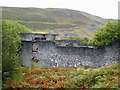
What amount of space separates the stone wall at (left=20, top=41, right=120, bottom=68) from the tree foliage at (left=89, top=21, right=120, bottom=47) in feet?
2.43

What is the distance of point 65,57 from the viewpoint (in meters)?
34.6

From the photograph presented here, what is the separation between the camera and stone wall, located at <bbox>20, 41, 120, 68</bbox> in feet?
99.2

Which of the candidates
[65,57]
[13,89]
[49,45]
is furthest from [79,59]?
[13,89]

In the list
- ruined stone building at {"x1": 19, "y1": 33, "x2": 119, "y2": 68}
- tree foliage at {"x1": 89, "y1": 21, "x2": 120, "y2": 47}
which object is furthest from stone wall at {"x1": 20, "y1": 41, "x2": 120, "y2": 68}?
tree foliage at {"x1": 89, "y1": 21, "x2": 120, "y2": 47}

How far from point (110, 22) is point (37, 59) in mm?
13118

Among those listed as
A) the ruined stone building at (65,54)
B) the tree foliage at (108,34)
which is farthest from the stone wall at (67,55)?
the tree foliage at (108,34)

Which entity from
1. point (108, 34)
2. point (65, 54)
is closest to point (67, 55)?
point (65, 54)

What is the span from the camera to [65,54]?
34656 millimetres

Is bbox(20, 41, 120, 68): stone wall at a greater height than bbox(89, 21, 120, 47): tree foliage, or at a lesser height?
lesser

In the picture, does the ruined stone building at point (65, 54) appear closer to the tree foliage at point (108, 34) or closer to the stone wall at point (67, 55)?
the stone wall at point (67, 55)

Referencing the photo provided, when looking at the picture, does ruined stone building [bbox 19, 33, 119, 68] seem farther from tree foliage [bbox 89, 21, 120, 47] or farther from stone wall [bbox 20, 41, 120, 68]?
tree foliage [bbox 89, 21, 120, 47]

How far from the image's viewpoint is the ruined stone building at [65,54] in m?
30.3

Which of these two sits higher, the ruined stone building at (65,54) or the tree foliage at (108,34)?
the tree foliage at (108,34)

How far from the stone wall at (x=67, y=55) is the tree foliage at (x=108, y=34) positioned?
29.2 inches
